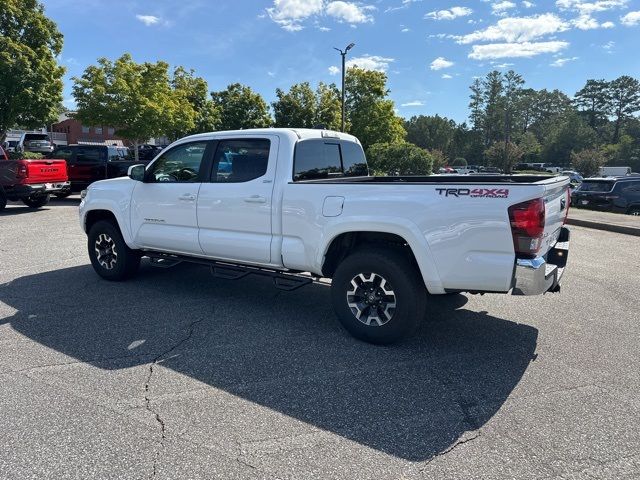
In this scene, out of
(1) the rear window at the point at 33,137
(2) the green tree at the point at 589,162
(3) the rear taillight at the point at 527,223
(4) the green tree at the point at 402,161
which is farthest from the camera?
(2) the green tree at the point at 589,162

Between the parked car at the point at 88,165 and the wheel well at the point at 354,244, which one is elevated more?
the parked car at the point at 88,165

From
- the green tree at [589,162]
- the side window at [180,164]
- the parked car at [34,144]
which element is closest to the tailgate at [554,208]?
the side window at [180,164]

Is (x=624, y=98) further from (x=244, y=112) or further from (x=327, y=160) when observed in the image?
(x=327, y=160)

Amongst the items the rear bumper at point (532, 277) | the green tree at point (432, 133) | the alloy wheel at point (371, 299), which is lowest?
the alloy wheel at point (371, 299)

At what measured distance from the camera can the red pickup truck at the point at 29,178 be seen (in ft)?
42.3

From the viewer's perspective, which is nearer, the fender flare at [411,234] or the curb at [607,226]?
the fender flare at [411,234]

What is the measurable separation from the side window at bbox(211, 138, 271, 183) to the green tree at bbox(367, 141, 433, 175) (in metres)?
19.7

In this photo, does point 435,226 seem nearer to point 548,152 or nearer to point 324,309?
point 324,309

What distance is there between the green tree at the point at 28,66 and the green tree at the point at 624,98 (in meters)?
99.4

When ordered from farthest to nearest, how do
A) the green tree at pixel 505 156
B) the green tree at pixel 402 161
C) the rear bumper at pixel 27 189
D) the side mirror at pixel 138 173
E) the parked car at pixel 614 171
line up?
the green tree at pixel 505 156 → the parked car at pixel 614 171 → the green tree at pixel 402 161 → the rear bumper at pixel 27 189 → the side mirror at pixel 138 173

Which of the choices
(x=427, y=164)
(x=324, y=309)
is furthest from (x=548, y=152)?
(x=324, y=309)

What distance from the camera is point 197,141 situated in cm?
547

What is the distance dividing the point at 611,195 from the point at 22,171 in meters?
19.2

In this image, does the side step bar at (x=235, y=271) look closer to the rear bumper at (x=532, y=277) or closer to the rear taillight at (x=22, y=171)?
the rear bumper at (x=532, y=277)
